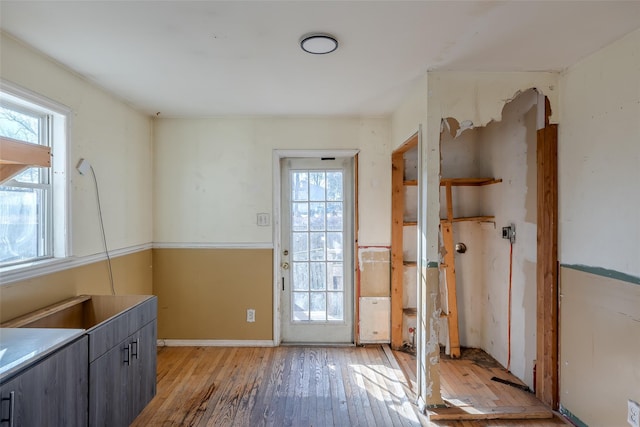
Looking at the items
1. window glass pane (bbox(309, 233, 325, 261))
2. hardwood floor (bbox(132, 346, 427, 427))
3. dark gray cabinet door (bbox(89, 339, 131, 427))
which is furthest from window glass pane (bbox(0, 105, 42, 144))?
window glass pane (bbox(309, 233, 325, 261))

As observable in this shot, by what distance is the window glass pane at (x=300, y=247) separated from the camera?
347 centimetres

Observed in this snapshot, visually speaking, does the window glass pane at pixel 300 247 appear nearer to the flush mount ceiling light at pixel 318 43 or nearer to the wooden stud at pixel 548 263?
the flush mount ceiling light at pixel 318 43

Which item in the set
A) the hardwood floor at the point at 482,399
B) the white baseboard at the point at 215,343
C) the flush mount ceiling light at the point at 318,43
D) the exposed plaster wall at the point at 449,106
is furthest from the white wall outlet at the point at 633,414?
the white baseboard at the point at 215,343

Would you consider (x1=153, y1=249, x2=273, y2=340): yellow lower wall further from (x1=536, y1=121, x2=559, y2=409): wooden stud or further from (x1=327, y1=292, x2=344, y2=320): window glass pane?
(x1=536, y1=121, x2=559, y2=409): wooden stud

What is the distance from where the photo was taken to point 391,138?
3.34 meters

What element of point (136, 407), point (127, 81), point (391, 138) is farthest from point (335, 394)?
point (127, 81)

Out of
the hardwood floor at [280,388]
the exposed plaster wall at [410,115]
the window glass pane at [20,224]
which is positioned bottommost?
the hardwood floor at [280,388]

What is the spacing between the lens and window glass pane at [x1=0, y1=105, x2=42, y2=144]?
1881 mm

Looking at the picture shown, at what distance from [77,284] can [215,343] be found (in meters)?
1.49

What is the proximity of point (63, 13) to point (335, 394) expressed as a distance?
2896mm

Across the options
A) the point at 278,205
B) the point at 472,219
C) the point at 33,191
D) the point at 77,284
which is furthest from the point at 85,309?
the point at 472,219

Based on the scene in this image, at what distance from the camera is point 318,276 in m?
3.48

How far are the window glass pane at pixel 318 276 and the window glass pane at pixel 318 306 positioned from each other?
64 mm

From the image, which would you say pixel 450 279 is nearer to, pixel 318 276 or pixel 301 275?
pixel 318 276
